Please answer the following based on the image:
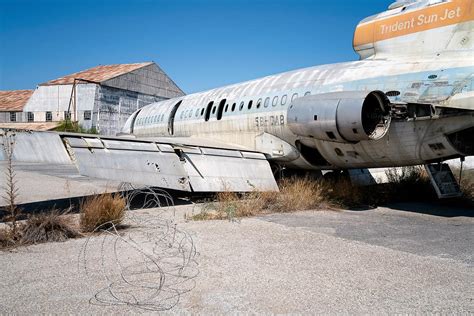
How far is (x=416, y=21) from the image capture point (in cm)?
912

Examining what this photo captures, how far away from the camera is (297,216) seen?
29.3 ft

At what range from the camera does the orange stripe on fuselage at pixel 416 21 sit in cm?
834

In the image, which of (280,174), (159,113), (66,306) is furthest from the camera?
(159,113)

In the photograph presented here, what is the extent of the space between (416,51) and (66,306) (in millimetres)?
8647

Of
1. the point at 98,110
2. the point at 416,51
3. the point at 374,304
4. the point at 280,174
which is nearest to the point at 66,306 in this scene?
the point at 374,304

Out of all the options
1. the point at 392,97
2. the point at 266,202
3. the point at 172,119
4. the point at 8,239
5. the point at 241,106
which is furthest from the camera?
the point at 172,119

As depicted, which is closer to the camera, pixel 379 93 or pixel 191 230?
pixel 191 230

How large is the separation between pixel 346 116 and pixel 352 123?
0.20 meters

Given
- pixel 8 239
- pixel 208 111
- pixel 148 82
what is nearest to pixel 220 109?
pixel 208 111

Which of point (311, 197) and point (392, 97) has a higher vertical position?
point (392, 97)

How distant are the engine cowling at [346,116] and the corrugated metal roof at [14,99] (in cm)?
4421

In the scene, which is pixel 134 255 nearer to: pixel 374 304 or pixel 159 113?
pixel 374 304

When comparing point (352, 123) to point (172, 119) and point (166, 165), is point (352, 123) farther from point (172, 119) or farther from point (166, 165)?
point (172, 119)

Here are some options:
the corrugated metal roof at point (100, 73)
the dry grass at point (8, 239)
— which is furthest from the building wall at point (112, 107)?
the dry grass at point (8, 239)
